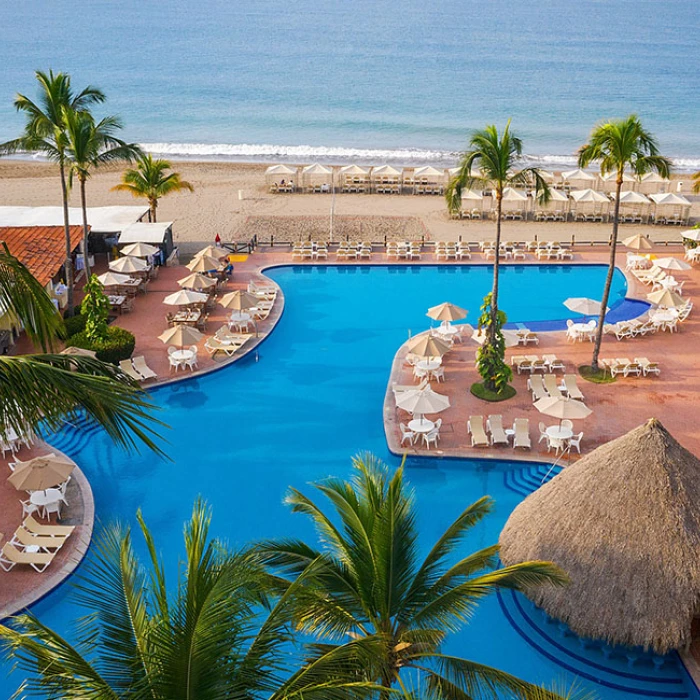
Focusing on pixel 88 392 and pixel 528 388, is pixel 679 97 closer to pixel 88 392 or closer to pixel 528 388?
pixel 528 388

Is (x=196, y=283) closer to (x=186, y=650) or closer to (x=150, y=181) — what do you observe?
(x=150, y=181)

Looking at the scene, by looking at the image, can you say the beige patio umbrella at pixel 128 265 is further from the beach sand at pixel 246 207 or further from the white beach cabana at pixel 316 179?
the white beach cabana at pixel 316 179

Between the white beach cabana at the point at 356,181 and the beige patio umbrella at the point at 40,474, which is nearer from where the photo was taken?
the beige patio umbrella at the point at 40,474

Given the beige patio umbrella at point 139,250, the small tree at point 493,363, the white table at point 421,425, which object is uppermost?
the beige patio umbrella at point 139,250

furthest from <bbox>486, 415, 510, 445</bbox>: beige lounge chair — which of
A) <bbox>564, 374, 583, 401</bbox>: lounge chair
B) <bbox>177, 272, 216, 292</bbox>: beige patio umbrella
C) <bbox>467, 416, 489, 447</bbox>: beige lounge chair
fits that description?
<bbox>177, 272, 216, 292</bbox>: beige patio umbrella

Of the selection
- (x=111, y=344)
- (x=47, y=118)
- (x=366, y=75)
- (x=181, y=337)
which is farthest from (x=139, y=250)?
(x=366, y=75)

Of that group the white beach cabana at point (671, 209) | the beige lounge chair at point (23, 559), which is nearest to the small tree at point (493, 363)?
the beige lounge chair at point (23, 559)
